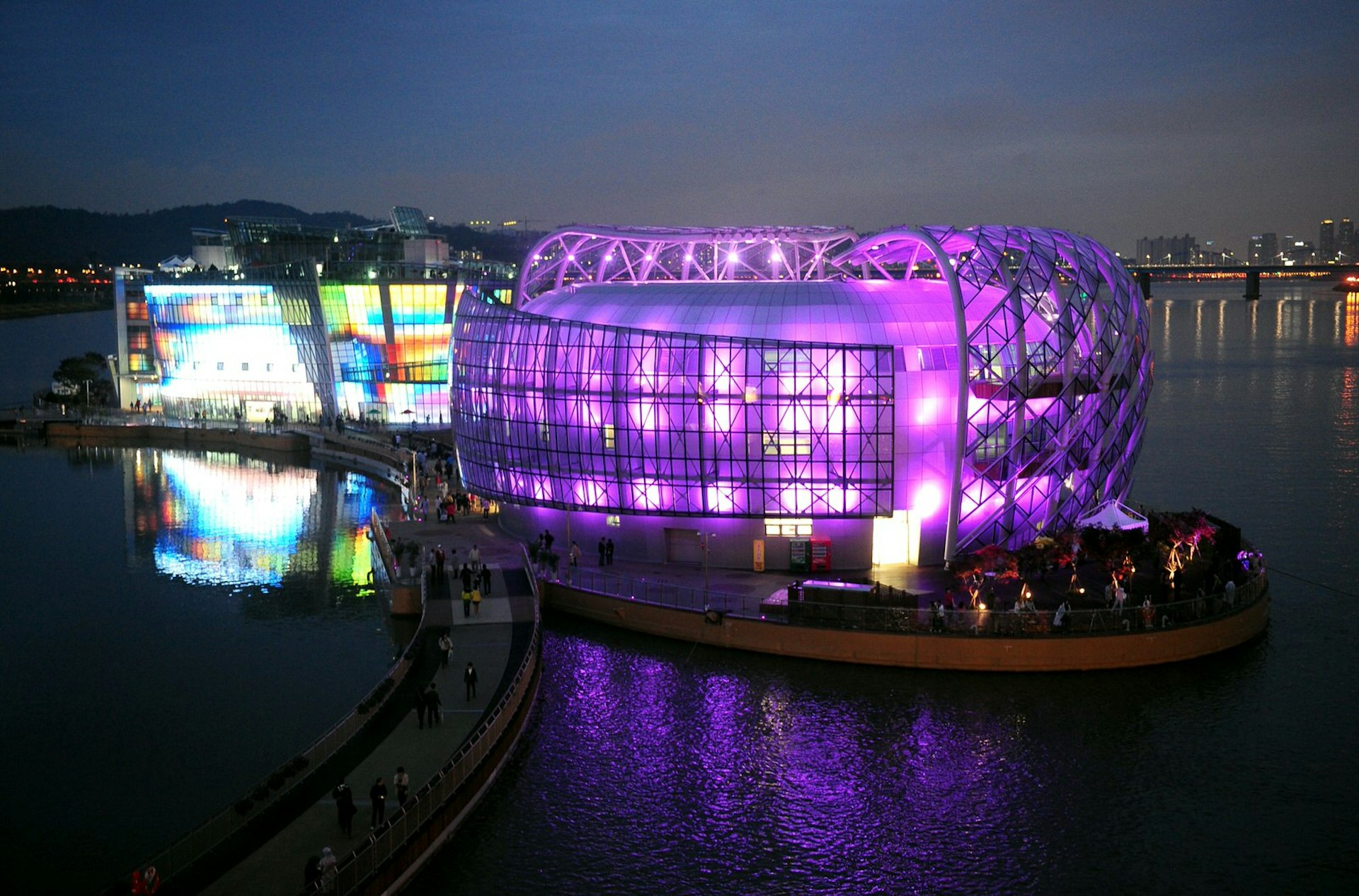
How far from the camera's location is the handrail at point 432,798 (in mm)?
27172

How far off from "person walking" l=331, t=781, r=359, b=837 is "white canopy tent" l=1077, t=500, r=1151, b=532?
3350 cm

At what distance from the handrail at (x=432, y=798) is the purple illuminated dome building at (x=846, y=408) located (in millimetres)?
15627

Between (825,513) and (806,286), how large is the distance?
11.1 meters

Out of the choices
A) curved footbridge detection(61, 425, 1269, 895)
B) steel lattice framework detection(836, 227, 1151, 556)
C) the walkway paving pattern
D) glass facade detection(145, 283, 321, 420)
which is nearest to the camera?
the walkway paving pattern

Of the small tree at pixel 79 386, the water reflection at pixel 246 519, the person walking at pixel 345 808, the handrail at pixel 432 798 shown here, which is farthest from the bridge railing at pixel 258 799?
the small tree at pixel 79 386

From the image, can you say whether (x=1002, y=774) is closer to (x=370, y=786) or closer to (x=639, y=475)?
(x=370, y=786)

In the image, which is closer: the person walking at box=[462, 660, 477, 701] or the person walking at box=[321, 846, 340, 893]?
the person walking at box=[321, 846, 340, 893]

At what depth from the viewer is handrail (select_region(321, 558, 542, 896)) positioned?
2717 cm

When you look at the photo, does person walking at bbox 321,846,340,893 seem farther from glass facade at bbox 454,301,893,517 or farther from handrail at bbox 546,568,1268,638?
glass facade at bbox 454,301,893,517

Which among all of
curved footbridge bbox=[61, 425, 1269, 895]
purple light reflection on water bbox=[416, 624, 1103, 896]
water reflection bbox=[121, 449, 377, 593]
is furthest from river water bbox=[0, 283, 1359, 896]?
water reflection bbox=[121, 449, 377, 593]

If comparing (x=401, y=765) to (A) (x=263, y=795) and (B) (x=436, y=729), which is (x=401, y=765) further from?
(A) (x=263, y=795)

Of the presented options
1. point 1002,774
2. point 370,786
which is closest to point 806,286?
point 1002,774

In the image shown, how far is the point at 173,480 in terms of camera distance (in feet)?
298

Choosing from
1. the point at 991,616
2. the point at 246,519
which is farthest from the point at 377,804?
the point at 246,519
